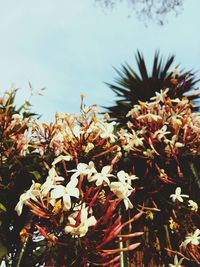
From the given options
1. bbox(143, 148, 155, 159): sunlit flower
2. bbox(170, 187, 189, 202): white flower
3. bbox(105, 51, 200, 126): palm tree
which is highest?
bbox(105, 51, 200, 126): palm tree

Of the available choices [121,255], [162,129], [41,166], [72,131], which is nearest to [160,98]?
[162,129]

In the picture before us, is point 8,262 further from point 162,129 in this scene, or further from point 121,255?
point 162,129

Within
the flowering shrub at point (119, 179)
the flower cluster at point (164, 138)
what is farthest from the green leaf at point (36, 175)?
the flower cluster at point (164, 138)

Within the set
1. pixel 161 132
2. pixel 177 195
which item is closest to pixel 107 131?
pixel 161 132

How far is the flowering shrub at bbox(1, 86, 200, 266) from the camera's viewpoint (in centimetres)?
106

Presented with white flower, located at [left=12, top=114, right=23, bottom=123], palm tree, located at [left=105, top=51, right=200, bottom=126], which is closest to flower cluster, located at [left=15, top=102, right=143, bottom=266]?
white flower, located at [left=12, top=114, right=23, bottom=123]

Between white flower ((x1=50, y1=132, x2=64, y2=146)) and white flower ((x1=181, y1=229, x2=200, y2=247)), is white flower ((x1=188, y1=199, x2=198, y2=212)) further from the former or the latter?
white flower ((x1=50, y1=132, x2=64, y2=146))

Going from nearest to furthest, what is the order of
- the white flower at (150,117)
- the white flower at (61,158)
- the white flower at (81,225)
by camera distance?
1. the white flower at (81,225)
2. the white flower at (61,158)
3. the white flower at (150,117)

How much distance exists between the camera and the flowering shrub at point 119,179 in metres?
1.06

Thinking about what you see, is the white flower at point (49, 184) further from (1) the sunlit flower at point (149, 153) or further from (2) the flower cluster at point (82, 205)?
(1) the sunlit flower at point (149, 153)

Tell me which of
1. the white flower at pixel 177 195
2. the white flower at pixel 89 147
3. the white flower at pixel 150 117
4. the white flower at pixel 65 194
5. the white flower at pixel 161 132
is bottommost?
the white flower at pixel 177 195

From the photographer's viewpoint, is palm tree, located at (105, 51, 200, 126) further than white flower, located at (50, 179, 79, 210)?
Yes

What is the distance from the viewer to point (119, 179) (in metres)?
1.13

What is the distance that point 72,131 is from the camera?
138 centimetres
